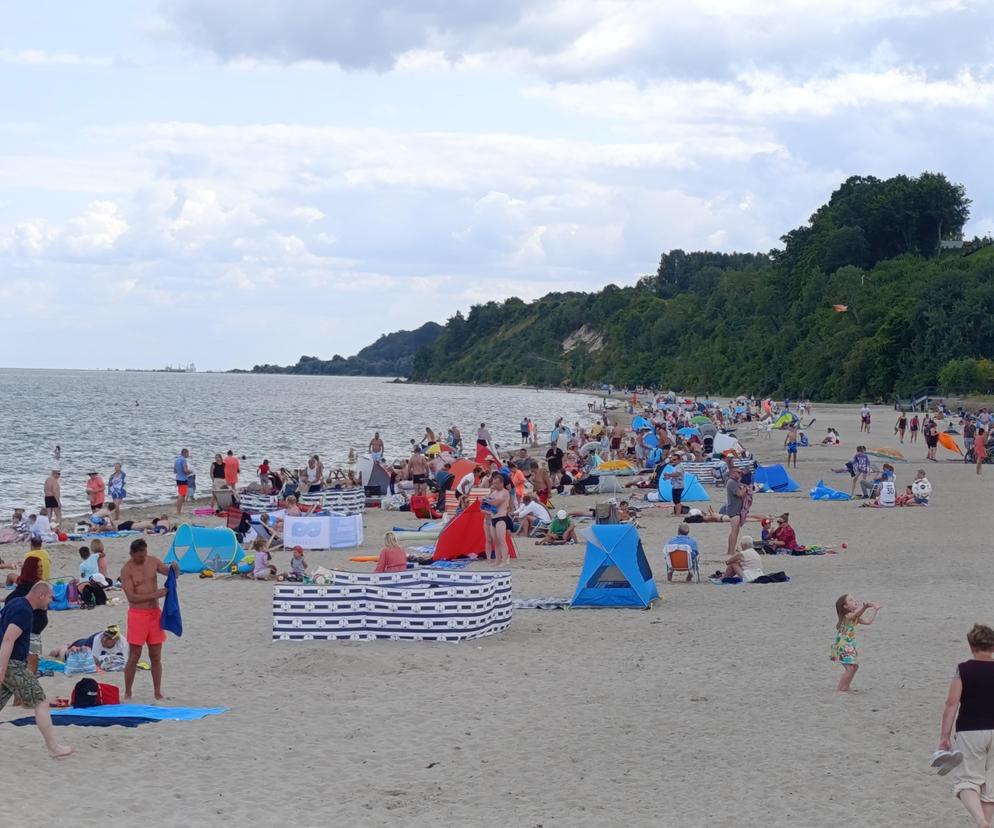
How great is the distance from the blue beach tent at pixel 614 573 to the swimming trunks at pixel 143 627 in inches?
219

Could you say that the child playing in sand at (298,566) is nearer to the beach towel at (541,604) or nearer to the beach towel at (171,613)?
the beach towel at (541,604)

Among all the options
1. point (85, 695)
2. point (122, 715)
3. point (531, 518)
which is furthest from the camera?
point (531, 518)

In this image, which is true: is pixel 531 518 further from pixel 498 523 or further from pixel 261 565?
pixel 261 565

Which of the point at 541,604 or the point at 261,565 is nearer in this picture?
the point at 541,604

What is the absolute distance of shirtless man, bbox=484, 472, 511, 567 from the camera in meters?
17.4

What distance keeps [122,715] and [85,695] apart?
1.79ft

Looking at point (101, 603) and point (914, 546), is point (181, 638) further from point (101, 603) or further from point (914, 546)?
point (914, 546)

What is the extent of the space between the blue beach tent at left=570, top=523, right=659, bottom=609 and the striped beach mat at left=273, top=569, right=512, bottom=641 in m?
1.85

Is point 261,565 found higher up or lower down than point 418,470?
lower down

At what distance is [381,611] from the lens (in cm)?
1253

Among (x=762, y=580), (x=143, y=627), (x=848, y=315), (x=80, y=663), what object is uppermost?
(x=848, y=315)

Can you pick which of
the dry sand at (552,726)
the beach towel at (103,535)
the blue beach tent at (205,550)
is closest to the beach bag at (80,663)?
the dry sand at (552,726)

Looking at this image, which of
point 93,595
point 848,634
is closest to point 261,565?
point 93,595

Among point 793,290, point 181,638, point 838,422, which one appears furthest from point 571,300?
point 181,638
